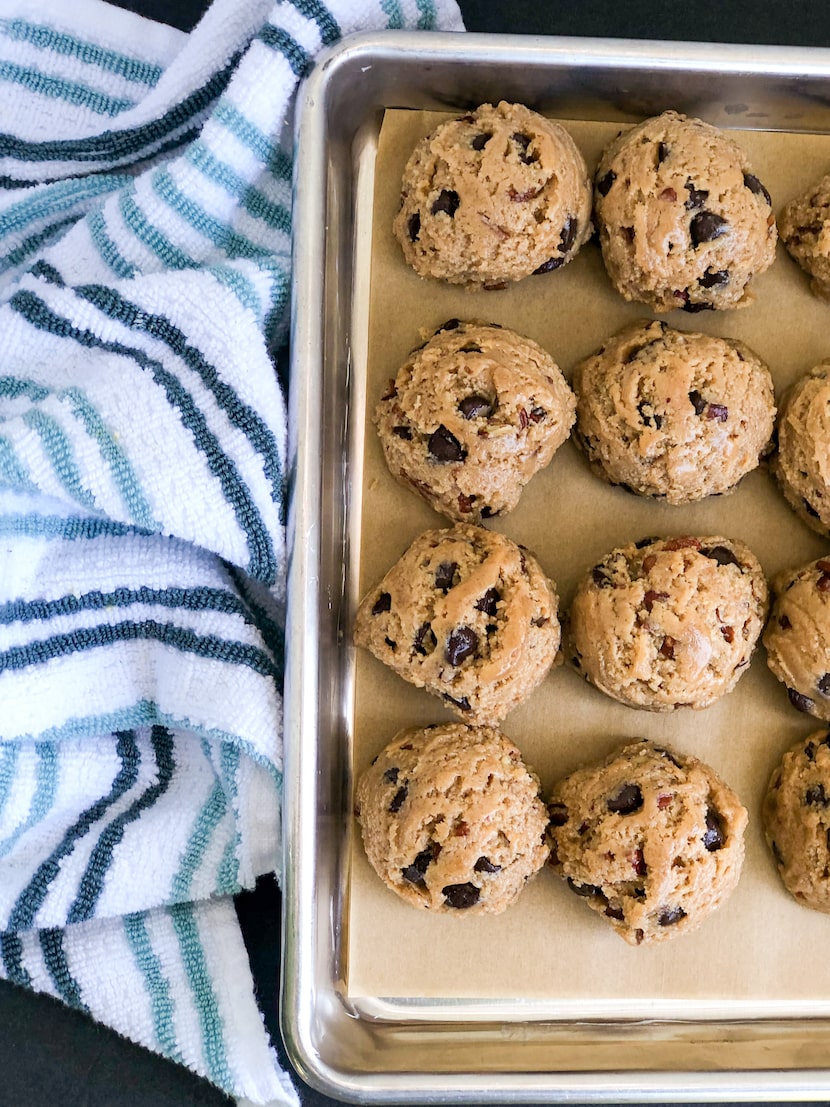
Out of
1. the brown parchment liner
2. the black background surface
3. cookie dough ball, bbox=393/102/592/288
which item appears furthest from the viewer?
the black background surface

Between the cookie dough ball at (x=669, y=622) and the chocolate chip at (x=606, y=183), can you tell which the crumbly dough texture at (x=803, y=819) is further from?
the chocolate chip at (x=606, y=183)

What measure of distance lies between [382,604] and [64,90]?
0.86 metres

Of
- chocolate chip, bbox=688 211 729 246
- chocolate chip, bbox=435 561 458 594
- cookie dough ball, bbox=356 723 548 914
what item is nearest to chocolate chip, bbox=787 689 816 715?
cookie dough ball, bbox=356 723 548 914

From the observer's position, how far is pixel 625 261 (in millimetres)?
1319

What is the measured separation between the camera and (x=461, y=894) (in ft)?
4.22

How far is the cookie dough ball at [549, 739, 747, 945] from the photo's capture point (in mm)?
1273

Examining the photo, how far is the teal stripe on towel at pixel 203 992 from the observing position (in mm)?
1426

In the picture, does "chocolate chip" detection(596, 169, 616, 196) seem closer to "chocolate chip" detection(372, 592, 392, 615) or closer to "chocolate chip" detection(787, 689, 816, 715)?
"chocolate chip" detection(372, 592, 392, 615)

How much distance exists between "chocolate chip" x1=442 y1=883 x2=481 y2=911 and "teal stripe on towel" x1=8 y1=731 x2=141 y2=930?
1.60ft

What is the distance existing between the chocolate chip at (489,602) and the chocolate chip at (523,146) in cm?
52

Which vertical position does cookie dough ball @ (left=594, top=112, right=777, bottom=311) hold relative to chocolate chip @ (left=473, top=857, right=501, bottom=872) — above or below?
above

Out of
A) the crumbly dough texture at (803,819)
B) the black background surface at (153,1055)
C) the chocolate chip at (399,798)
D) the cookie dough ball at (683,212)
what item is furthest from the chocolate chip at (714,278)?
the chocolate chip at (399,798)

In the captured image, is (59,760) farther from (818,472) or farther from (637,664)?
(818,472)

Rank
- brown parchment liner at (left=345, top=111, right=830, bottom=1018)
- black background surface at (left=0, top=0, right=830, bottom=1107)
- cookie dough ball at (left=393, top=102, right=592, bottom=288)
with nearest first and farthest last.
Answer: cookie dough ball at (left=393, top=102, right=592, bottom=288)
brown parchment liner at (left=345, top=111, right=830, bottom=1018)
black background surface at (left=0, top=0, right=830, bottom=1107)
